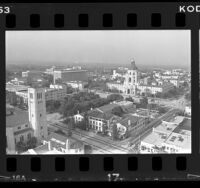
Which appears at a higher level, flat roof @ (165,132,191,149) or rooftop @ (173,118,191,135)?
rooftop @ (173,118,191,135)

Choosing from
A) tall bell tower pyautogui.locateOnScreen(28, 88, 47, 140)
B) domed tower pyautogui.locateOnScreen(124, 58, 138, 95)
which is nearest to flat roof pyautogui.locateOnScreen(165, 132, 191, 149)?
domed tower pyautogui.locateOnScreen(124, 58, 138, 95)

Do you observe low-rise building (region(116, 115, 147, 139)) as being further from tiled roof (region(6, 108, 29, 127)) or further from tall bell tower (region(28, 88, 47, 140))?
tiled roof (region(6, 108, 29, 127))

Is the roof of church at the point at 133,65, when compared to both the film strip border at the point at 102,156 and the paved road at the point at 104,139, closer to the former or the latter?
the film strip border at the point at 102,156

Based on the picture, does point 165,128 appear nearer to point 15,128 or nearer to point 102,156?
point 102,156

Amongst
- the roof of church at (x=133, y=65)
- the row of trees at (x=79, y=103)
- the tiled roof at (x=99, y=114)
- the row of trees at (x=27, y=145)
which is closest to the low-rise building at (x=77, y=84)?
the row of trees at (x=79, y=103)

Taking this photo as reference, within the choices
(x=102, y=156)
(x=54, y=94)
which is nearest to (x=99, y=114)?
(x=102, y=156)
